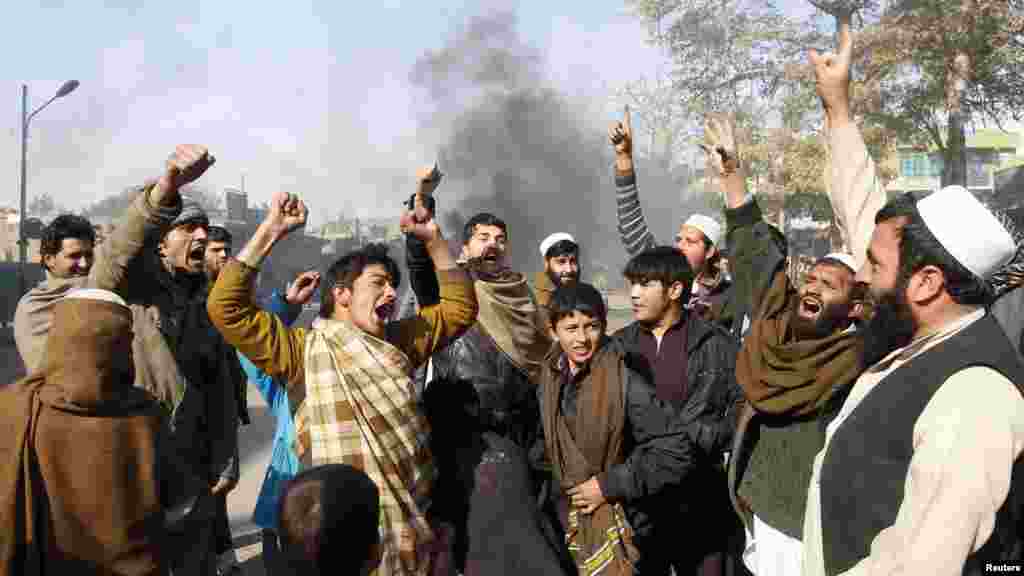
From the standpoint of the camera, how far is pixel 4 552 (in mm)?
2674

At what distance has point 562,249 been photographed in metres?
5.19

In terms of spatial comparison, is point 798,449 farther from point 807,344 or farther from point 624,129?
point 624,129

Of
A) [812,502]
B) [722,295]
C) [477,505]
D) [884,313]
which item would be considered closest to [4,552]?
[477,505]

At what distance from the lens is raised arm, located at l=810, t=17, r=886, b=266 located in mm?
3049

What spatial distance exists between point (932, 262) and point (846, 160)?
1.01m

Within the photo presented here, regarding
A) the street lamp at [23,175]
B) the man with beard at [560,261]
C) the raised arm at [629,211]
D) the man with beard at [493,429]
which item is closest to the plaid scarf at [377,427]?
the man with beard at [493,429]

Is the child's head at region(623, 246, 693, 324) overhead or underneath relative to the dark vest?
overhead

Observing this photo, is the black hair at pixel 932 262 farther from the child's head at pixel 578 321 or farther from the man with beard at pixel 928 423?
the child's head at pixel 578 321

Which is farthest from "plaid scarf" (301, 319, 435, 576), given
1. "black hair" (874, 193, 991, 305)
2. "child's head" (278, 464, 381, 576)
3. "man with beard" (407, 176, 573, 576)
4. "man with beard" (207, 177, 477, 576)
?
"black hair" (874, 193, 991, 305)

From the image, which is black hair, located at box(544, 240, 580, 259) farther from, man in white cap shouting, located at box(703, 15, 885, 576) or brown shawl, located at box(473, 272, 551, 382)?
man in white cap shouting, located at box(703, 15, 885, 576)

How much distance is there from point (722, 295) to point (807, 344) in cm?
241

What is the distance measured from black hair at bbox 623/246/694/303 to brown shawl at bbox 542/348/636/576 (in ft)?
2.08

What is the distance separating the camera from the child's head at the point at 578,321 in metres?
3.80

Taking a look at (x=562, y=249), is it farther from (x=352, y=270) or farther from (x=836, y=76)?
(x=836, y=76)
